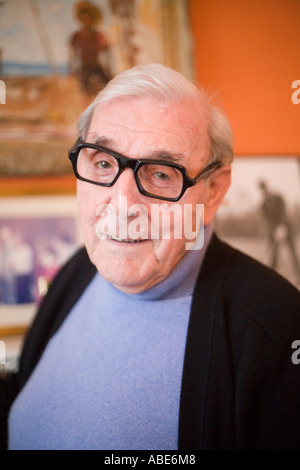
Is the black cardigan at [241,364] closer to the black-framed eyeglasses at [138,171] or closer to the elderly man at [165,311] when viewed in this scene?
the elderly man at [165,311]

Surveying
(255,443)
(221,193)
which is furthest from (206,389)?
(221,193)

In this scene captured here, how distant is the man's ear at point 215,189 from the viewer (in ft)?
2.24

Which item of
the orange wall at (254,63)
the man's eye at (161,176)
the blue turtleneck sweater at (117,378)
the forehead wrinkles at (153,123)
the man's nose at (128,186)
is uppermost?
the orange wall at (254,63)

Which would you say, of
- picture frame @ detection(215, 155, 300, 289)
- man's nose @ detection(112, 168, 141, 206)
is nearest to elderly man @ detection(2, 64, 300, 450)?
man's nose @ detection(112, 168, 141, 206)

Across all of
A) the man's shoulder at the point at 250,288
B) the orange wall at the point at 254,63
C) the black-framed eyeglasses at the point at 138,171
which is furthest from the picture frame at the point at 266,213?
the black-framed eyeglasses at the point at 138,171

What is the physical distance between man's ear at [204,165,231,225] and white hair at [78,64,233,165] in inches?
1.0

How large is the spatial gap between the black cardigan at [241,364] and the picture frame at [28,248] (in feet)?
2.59

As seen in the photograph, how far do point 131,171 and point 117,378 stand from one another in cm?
47

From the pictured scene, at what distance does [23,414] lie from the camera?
78cm

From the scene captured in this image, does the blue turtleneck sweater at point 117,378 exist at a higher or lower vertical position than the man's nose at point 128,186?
lower

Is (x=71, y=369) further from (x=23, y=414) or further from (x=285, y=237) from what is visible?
(x=285, y=237)

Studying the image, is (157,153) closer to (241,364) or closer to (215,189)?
(215,189)

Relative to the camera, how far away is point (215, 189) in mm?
702

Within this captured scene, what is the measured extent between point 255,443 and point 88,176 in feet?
2.10
